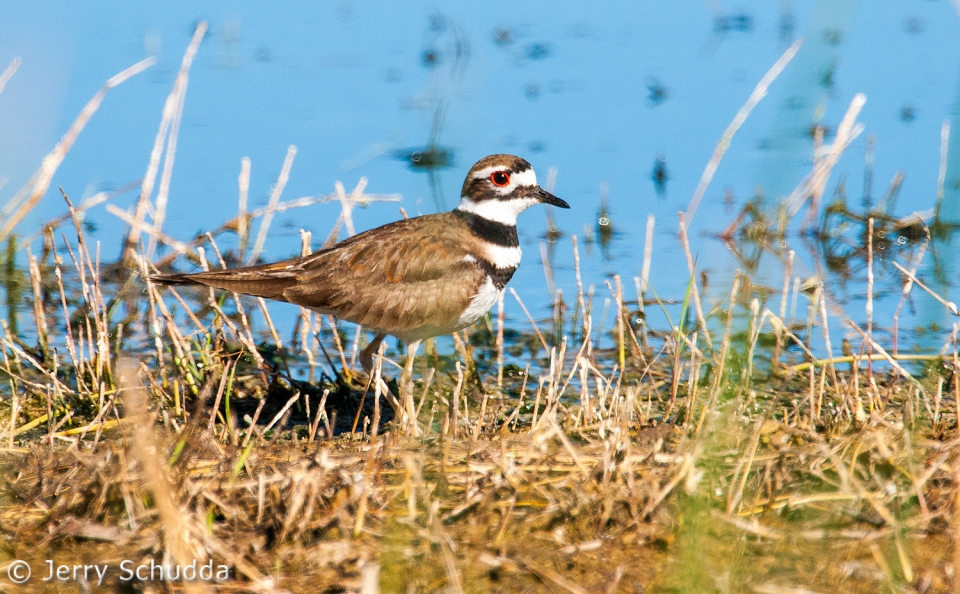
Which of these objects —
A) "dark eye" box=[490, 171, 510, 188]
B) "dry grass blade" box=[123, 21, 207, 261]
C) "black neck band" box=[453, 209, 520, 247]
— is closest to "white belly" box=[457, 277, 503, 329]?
"black neck band" box=[453, 209, 520, 247]

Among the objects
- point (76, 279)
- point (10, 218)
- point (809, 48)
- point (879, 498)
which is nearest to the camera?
point (809, 48)

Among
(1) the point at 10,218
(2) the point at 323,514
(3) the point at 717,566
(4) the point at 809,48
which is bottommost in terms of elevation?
(3) the point at 717,566

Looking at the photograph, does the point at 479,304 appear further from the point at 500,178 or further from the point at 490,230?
the point at 500,178

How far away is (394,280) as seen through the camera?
5.90 meters

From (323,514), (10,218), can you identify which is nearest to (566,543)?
(323,514)

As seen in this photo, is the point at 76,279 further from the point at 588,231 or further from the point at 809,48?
the point at 809,48

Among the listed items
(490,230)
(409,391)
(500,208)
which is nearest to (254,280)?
(409,391)

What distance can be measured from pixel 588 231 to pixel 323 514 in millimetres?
5435

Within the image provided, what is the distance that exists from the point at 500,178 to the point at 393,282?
954 mm

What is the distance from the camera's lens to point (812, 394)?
4816 millimetres

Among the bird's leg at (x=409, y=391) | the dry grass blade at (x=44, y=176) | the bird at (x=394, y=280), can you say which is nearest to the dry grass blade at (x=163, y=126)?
the dry grass blade at (x=44, y=176)

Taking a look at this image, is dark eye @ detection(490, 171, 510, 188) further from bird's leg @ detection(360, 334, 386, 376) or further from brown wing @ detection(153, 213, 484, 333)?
bird's leg @ detection(360, 334, 386, 376)

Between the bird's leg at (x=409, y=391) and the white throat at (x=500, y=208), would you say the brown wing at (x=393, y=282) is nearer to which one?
the bird's leg at (x=409, y=391)

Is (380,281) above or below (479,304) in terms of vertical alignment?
above
